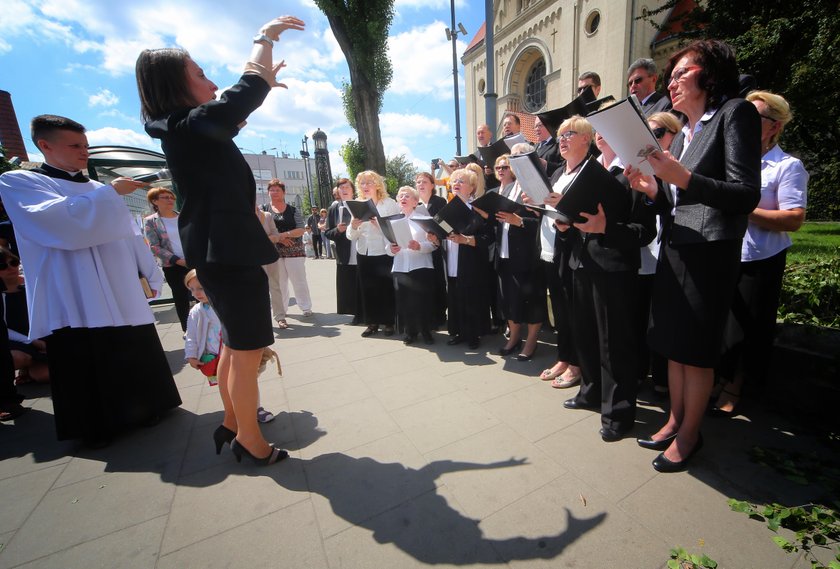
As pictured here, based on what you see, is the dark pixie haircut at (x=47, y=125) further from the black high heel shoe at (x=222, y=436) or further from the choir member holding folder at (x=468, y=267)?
the choir member holding folder at (x=468, y=267)

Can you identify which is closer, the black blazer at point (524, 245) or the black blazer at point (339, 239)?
the black blazer at point (524, 245)

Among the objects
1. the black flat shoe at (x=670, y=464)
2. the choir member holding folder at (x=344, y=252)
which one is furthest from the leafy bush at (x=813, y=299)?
the choir member holding folder at (x=344, y=252)

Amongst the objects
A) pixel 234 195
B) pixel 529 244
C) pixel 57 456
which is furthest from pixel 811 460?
pixel 57 456

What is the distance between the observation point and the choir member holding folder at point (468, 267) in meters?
4.08

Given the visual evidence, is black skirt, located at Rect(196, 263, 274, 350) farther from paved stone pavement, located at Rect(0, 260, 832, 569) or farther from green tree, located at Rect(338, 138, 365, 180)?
green tree, located at Rect(338, 138, 365, 180)

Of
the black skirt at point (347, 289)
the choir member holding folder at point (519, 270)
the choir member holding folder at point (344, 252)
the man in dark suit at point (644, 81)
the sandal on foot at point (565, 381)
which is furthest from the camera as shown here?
the black skirt at point (347, 289)

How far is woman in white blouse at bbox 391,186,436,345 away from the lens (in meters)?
4.47

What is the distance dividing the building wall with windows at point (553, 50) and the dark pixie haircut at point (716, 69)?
13560mm

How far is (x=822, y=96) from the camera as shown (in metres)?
9.30

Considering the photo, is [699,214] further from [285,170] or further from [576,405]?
[285,170]

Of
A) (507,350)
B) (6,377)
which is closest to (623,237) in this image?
(507,350)

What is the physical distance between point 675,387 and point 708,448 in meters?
0.48

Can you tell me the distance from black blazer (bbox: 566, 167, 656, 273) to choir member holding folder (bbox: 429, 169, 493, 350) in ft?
5.56

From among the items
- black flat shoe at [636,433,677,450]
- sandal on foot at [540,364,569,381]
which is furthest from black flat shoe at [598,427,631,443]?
sandal on foot at [540,364,569,381]
